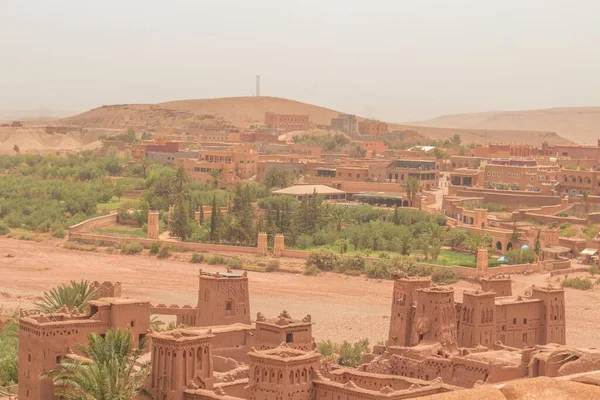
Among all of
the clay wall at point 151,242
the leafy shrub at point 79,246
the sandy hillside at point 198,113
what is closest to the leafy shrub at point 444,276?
the clay wall at point 151,242

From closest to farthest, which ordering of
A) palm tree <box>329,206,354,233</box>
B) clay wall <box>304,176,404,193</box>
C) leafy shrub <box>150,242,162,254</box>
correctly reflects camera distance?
leafy shrub <box>150,242,162,254</box>, palm tree <box>329,206,354,233</box>, clay wall <box>304,176,404,193</box>

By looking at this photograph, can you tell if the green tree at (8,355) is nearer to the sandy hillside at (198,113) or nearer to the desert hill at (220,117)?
the desert hill at (220,117)

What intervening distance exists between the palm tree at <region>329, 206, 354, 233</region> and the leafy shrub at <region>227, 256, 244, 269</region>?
7531 millimetres

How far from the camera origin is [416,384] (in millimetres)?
20641

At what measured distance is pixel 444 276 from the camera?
44.6 metres

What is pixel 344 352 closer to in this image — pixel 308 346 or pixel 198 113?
pixel 308 346

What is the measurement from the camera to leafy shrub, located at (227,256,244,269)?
4844 cm

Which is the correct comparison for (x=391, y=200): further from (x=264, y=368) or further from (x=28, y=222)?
(x=264, y=368)

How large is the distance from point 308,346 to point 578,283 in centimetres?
2184

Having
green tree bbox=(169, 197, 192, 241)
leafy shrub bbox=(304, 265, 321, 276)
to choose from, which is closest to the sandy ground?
leafy shrub bbox=(304, 265, 321, 276)

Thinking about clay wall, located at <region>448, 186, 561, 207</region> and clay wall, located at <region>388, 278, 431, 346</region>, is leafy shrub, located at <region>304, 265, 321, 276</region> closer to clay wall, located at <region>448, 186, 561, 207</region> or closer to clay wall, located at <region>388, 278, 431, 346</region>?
clay wall, located at <region>448, 186, 561, 207</region>

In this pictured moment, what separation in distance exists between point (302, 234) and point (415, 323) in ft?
89.5


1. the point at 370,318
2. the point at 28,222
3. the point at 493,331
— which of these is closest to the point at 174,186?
the point at 28,222

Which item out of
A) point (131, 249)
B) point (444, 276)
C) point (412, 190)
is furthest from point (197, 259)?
point (412, 190)
